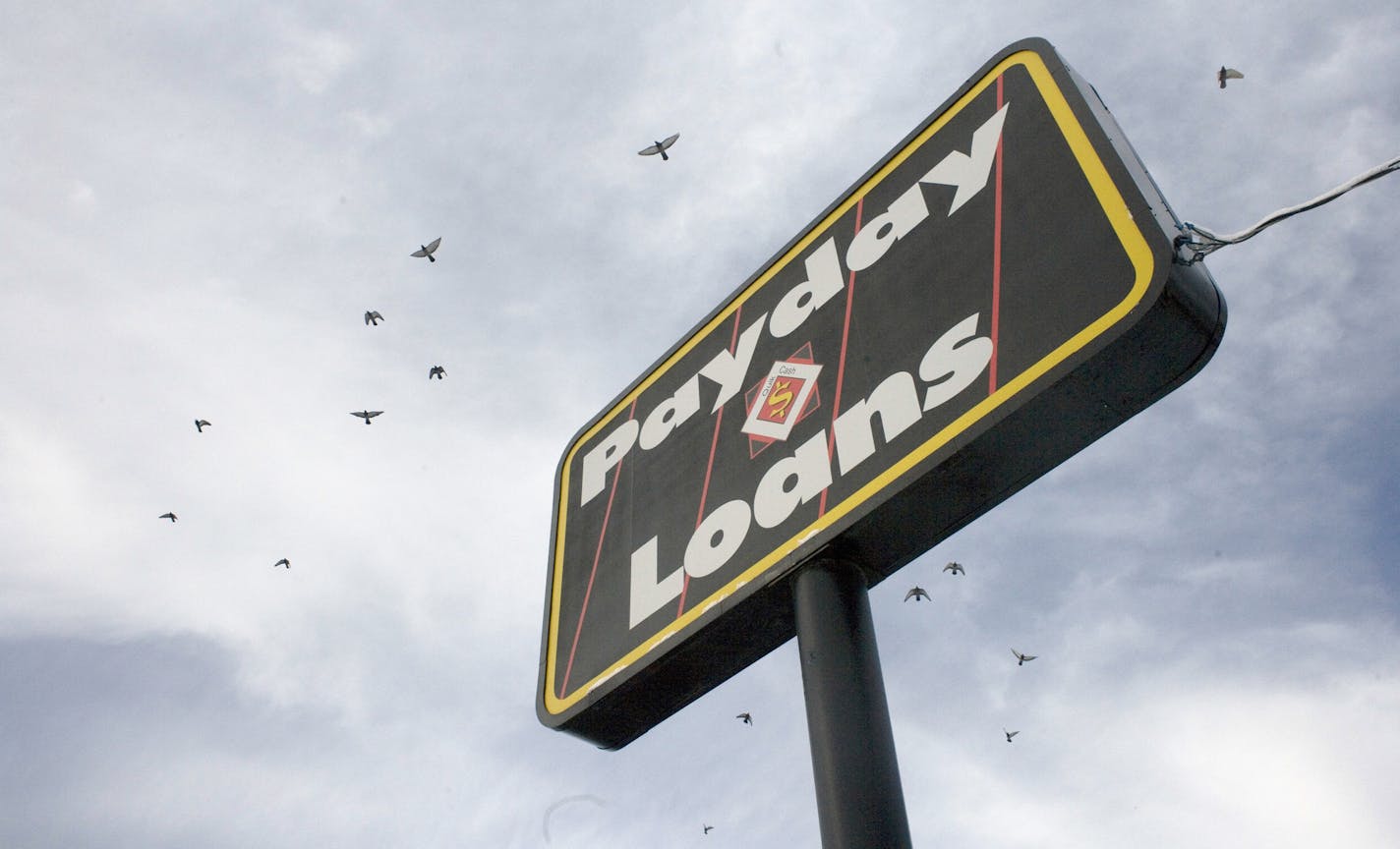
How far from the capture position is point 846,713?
10.5 ft

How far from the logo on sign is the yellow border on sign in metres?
0.60

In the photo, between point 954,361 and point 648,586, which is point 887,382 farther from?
point 648,586

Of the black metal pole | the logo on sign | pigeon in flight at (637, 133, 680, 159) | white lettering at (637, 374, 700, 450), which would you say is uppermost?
pigeon in flight at (637, 133, 680, 159)

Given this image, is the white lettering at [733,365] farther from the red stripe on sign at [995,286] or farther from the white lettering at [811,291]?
the red stripe on sign at [995,286]

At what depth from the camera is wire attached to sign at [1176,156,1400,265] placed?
2963 millimetres

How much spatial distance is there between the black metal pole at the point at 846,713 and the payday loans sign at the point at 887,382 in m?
0.15

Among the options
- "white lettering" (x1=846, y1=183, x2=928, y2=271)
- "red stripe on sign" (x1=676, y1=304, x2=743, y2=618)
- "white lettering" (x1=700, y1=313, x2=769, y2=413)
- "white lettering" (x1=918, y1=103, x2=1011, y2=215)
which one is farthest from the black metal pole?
"white lettering" (x1=918, y1=103, x2=1011, y2=215)

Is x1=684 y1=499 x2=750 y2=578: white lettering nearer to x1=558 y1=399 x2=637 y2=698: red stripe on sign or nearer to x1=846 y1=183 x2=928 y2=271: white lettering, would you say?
x1=558 y1=399 x2=637 y2=698: red stripe on sign

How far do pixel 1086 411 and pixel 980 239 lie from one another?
0.84 metres

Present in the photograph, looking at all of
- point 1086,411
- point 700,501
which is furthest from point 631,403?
point 1086,411

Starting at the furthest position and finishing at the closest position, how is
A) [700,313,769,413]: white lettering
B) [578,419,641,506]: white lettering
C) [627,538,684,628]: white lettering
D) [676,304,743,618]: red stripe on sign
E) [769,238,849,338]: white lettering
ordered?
[578,419,641,506]: white lettering
[700,313,769,413]: white lettering
[769,238,849,338]: white lettering
[627,538,684,628]: white lettering
[676,304,743,618]: red stripe on sign

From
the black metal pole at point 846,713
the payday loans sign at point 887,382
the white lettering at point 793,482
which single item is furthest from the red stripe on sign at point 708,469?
the black metal pole at point 846,713

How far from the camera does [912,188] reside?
14.3 ft

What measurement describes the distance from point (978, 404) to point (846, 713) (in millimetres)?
1076
